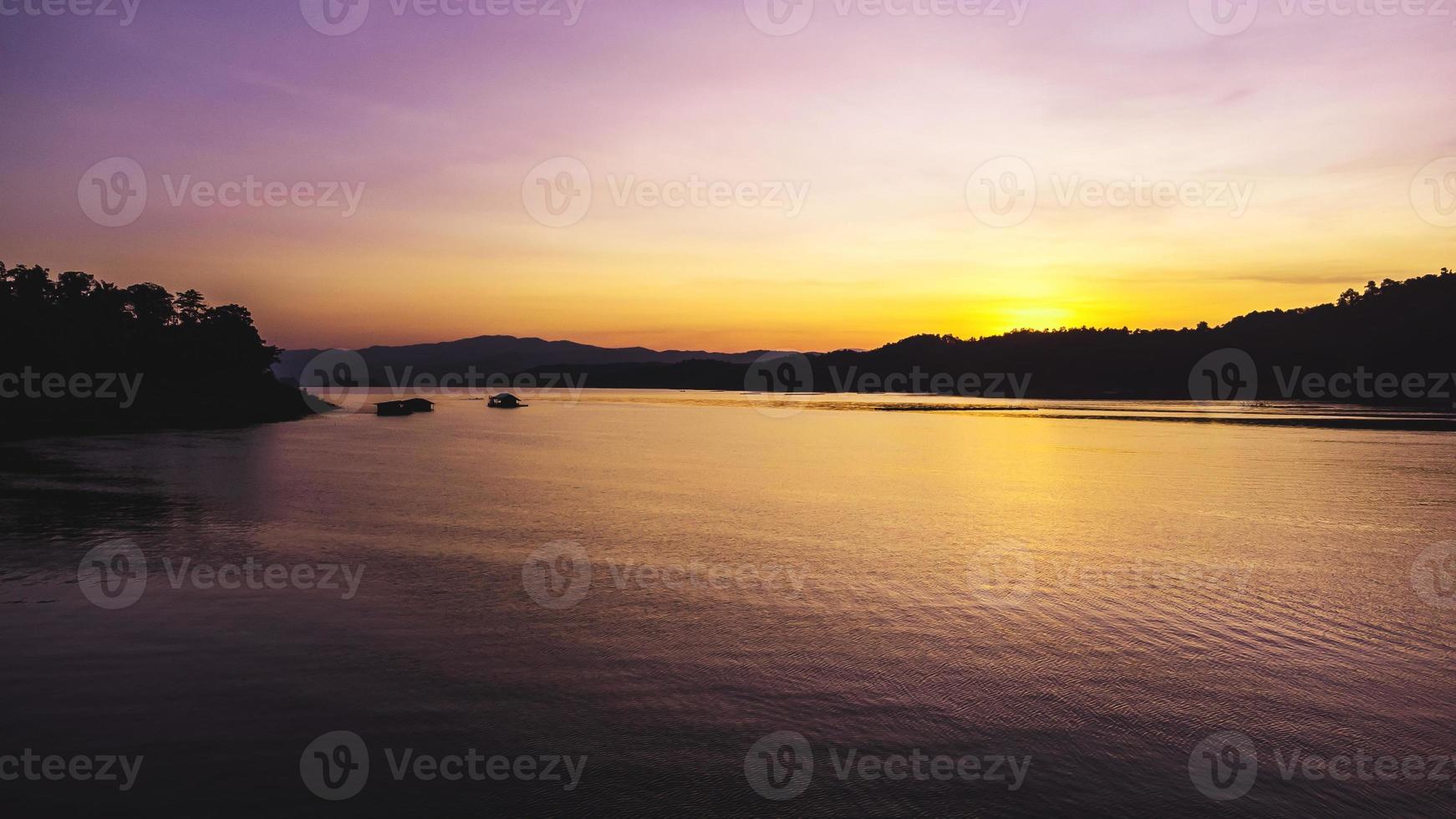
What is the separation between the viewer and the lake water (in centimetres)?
816

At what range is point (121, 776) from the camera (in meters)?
8.20

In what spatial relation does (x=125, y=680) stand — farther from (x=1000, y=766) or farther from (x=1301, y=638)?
(x=1301, y=638)

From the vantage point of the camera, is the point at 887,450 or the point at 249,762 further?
the point at 887,450

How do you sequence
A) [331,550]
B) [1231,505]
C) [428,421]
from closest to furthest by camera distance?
[331,550]
[1231,505]
[428,421]

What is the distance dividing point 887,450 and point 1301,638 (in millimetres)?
38502

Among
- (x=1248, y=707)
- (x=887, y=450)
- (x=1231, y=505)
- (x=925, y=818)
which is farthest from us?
(x=887, y=450)

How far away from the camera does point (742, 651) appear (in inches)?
475

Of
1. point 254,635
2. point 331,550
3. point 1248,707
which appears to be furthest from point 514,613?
point 1248,707

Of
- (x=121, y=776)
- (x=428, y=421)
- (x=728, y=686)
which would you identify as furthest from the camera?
(x=428, y=421)

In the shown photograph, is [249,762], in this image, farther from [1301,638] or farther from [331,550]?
[1301,638]

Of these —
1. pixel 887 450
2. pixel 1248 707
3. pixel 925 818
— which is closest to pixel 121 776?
pixel 925 818

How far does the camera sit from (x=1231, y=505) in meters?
26.8

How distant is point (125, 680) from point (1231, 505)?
31028 mm

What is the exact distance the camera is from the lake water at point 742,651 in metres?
8.16
